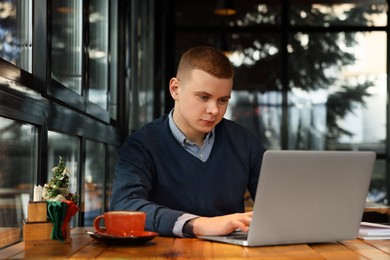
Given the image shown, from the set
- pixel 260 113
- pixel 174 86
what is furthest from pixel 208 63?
pixel 260 113

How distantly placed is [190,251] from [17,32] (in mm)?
1009

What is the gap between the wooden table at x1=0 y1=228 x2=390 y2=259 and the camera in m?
1.57

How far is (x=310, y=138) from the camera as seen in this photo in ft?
23.5

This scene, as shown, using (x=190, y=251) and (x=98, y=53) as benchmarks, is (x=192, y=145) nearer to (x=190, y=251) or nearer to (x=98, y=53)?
(x=190, y=251)

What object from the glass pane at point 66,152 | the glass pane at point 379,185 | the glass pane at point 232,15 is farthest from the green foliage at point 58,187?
the glass pane at point 379,185

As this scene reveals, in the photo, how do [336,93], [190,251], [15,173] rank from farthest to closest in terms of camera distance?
[336,93], [15,173], [190,251]

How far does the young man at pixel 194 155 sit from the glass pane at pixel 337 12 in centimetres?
489

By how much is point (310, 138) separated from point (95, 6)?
12.6ft

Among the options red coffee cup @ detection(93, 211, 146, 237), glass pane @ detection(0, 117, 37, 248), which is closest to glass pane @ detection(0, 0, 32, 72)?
glass pane @ detection(0, 117, 37, 248)

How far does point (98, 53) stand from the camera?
3850 mm

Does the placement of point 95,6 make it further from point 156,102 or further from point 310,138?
point 310,138

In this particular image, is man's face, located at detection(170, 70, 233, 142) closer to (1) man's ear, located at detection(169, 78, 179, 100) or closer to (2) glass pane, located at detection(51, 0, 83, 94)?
(1) man's ear, located at detection(169, 78, 179, 100)

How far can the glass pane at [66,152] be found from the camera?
2.75m

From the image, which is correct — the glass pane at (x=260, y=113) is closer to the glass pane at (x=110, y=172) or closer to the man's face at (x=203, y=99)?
the glass pane at (x=110, y=172)
